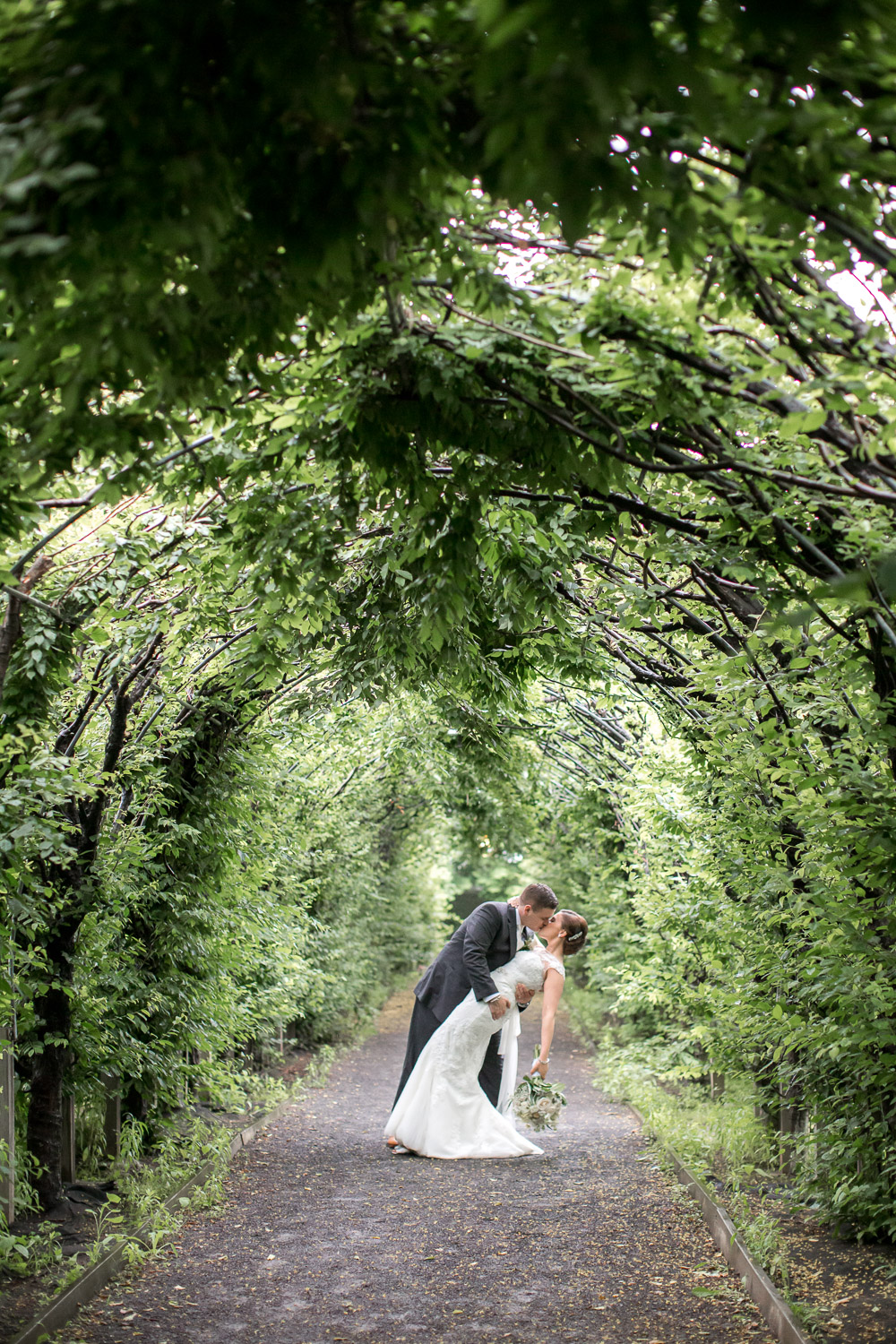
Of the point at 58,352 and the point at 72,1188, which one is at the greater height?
the point at 58,352

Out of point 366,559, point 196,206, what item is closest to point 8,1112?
point 366,559

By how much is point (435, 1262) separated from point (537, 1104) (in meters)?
2.49

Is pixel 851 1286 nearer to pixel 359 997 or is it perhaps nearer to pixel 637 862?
pixel 637 862

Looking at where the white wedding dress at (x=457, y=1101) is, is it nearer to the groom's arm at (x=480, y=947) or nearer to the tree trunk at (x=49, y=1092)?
the groom's arm at (x=480, y=947)

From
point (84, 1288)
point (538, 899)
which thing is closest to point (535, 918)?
point (538, 899)

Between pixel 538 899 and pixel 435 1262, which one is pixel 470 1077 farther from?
pixel 435 1262

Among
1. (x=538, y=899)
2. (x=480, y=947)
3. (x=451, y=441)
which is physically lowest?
(x=480, y=947)

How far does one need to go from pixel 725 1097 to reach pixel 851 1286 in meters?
3.30

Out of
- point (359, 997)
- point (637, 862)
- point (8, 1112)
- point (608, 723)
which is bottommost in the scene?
point (359, 997)

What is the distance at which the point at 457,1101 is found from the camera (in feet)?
25.7

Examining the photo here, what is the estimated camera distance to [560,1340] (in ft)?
13.6

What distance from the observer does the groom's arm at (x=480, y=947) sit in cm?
782

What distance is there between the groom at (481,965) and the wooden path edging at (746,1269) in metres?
1.78

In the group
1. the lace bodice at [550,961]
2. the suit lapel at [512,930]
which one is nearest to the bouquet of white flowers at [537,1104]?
the lace bodice at [550,961]
